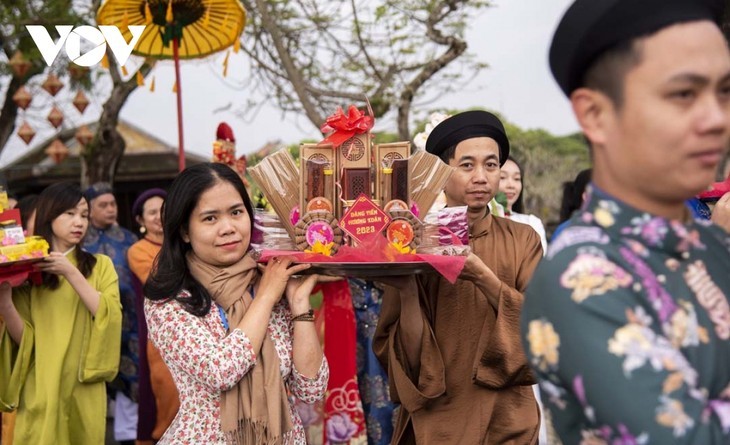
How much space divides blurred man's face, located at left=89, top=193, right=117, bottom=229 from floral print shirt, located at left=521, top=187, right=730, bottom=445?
5823mm

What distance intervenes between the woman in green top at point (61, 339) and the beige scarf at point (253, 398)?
1.93 meters

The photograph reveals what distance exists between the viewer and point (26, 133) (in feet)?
38.1

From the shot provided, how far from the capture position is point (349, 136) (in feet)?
10.0

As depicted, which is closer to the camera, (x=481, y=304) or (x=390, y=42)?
(x=481, y=304)

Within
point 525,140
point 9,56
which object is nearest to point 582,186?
point 9,56

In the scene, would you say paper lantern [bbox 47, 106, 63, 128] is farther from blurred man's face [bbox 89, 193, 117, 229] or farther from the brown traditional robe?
the brown traditional robe

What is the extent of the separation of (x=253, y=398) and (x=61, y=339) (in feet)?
7.51

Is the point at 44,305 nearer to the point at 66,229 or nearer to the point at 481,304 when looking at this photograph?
the point at 66,229

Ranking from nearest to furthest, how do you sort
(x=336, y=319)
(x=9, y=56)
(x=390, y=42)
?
(x=336, y=319) → (x=390, y=42) → (x=9, y=56)

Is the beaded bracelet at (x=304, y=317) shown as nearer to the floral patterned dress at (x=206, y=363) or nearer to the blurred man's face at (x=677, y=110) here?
the floral patterned dress at (x=206, y=363)

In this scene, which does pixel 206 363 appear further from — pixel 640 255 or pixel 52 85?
pixel 52 85

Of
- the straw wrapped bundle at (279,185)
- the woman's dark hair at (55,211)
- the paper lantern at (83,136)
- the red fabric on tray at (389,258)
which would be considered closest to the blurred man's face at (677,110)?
the red fabric on tray at (389,258)

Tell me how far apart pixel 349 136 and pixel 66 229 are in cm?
250

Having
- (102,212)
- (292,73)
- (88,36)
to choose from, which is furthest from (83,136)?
(88,36)
